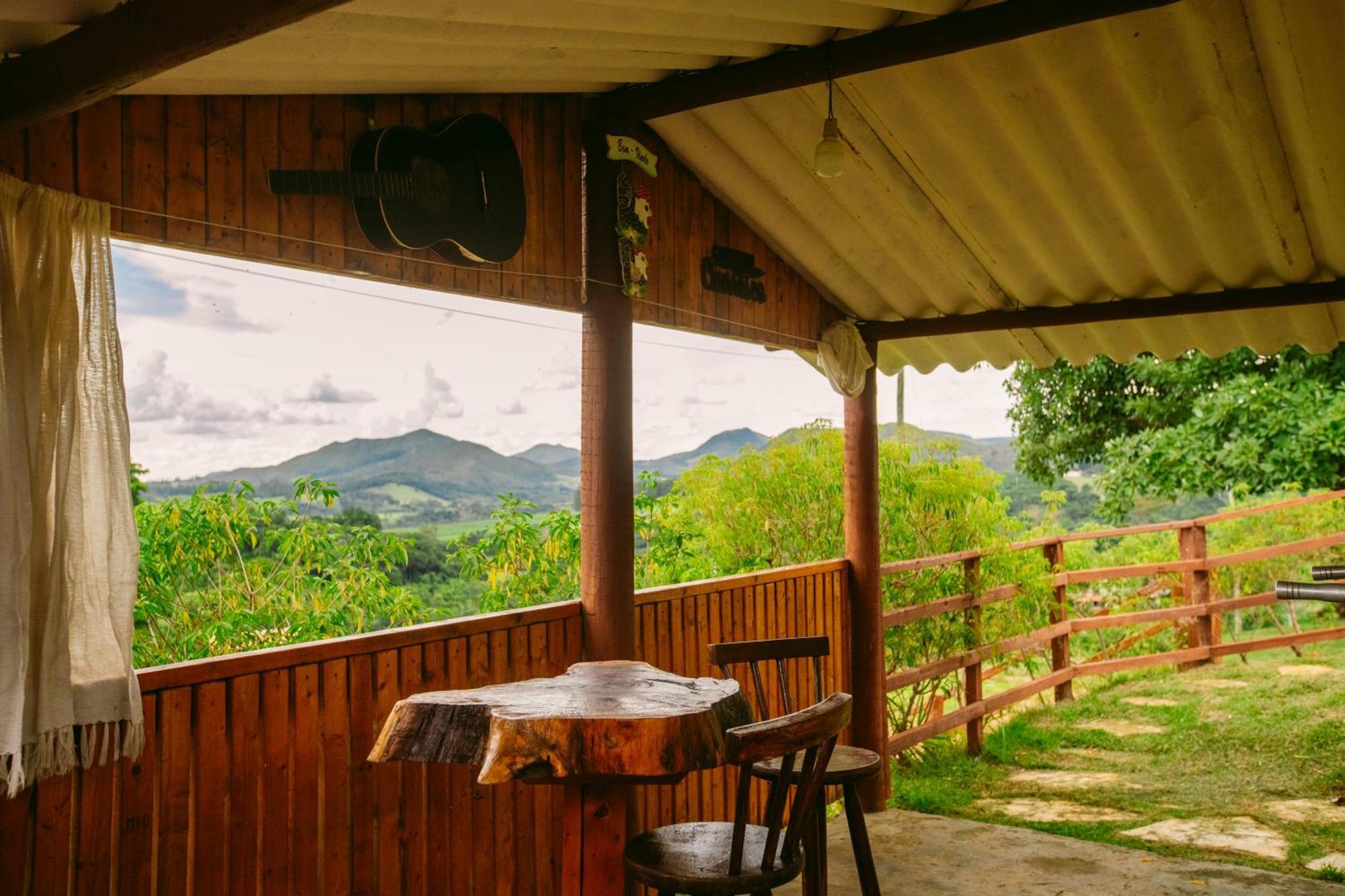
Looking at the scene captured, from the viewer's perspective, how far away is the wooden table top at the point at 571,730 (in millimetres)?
2141

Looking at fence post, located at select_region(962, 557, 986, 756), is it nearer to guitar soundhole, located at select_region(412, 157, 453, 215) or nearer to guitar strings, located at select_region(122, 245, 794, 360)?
guitar strings, located at select_region(122, 245, 794, 360)

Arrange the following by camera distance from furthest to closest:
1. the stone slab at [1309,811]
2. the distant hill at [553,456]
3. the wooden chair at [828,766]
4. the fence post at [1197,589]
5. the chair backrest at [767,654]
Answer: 1. the distant hill at [553,456]
2. the fence post at [1197,589]
3. the stone slab at [1309,811]
4. the chair backrest at [767,654]
5. the wooden chair at [828,766]

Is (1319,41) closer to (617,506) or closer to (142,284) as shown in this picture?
(617,506)

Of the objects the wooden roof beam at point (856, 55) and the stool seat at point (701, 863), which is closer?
the stool seat at point (701, 863)

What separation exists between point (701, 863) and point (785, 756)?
1.18ft

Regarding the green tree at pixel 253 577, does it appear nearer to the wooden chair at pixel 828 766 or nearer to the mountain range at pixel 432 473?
the mountain range at pixel 432 473

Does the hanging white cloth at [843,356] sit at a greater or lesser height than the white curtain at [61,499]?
greater

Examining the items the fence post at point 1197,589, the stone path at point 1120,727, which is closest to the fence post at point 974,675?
the stone path at point 1120,727

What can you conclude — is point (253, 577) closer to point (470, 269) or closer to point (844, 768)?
point (470, 269)

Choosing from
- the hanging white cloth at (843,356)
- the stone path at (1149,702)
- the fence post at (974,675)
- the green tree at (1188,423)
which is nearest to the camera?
the hanging white cloth at (843,356)

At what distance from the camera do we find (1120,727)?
6688mm

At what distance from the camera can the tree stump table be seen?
7.03ft

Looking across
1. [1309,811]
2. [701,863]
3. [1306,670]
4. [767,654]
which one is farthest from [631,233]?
[1306,670]

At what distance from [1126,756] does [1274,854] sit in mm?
1687
